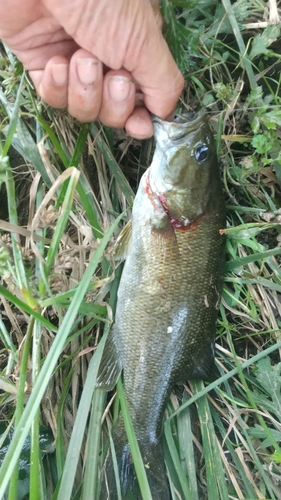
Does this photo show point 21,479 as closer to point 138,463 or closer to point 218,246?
point 138,463

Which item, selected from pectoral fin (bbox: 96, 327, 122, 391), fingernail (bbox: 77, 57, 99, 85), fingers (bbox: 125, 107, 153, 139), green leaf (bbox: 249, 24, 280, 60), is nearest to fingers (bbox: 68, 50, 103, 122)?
fingernail (bbox: 77, 57, 99, 85)

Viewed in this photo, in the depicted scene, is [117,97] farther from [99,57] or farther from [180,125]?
[180,125]

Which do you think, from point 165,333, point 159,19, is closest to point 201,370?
point 165,333

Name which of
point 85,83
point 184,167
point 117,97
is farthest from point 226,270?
point 85,83

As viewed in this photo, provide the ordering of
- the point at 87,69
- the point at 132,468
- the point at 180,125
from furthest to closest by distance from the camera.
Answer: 1. the point at 132,468
2. the point at 180,125
3. the point at 87,69

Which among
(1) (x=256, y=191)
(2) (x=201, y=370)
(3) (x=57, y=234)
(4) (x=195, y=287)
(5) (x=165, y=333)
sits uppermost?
(3) (x=57, y=234)

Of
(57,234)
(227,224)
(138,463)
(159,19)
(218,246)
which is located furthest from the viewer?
(227,224)

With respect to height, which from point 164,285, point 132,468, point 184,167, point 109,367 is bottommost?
point 132,468
